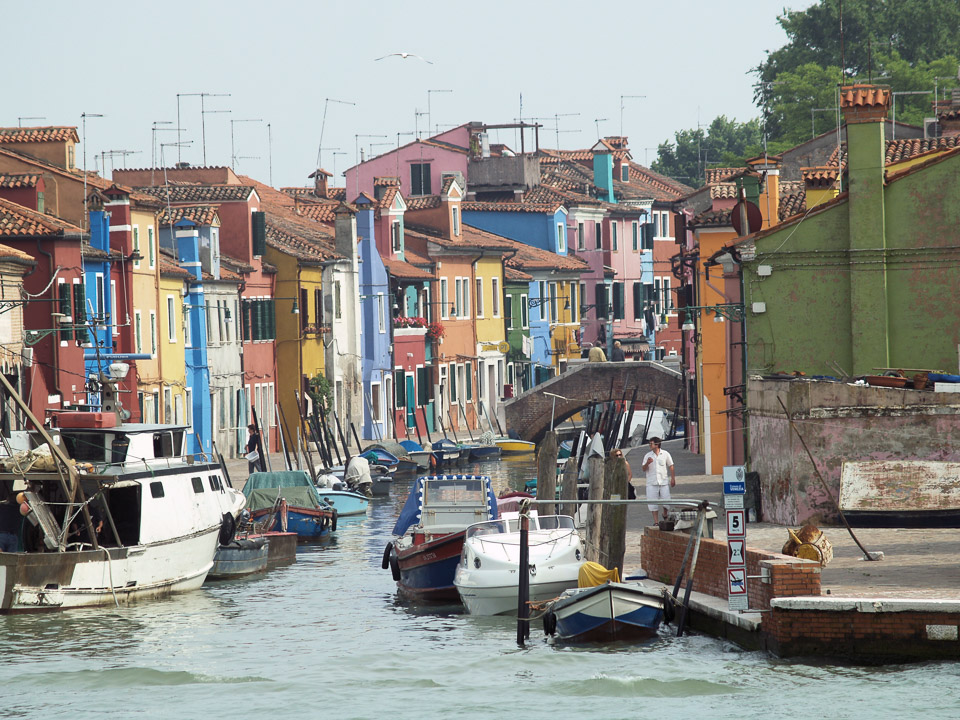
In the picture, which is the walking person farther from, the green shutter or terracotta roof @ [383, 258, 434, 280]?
terracotta roof @ [383, 258, 434, 280]

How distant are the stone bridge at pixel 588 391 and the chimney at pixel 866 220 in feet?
82.1

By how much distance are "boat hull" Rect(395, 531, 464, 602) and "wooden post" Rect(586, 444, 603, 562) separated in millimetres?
1967

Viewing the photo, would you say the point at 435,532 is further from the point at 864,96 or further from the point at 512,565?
the point at 864,96

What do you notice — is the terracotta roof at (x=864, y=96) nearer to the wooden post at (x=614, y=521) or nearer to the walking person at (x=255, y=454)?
the wooden post at (x=614, y=521)

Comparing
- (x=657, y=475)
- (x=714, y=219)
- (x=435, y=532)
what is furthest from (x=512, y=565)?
(x=714, y=219)

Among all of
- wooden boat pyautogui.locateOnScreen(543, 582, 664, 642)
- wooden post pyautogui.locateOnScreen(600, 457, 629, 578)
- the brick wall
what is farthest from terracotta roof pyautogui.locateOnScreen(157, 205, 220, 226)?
wooden boat pyautogui.locateOnScreen(543, 582, 664, 642)

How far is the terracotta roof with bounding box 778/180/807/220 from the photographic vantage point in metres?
37.6

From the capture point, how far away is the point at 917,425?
2572cm

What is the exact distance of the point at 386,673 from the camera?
71.4 ft

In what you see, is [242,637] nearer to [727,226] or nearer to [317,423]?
[727,226]

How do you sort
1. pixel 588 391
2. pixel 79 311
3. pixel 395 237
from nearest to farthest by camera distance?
pixel 79 311, pixel 588 391, pixel 395 237

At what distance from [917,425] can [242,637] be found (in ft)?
33.5

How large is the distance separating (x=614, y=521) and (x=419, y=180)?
2011 inches

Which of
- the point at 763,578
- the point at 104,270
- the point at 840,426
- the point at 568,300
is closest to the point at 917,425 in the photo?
the point at 840,426
